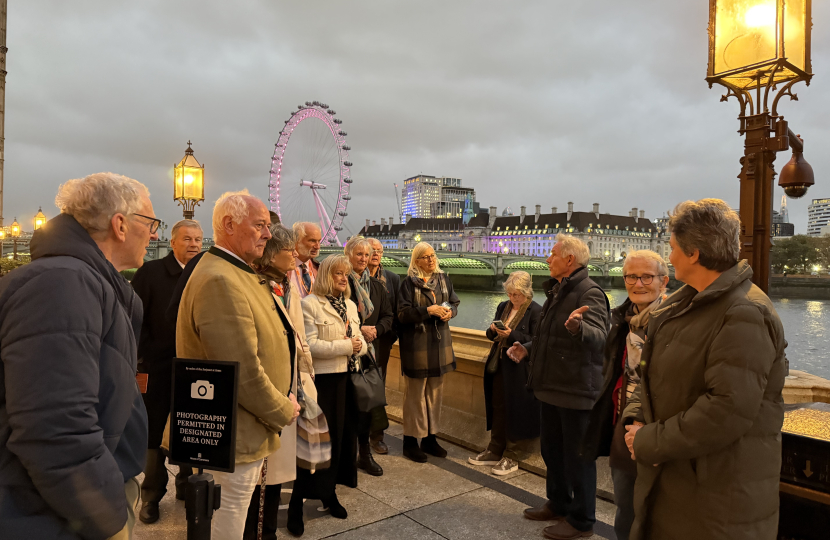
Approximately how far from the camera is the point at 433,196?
512 feet

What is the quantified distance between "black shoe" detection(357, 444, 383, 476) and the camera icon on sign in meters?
2.49

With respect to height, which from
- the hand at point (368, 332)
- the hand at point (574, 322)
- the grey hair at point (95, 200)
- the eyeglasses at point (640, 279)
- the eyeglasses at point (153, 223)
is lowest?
the hand at point (368, 332)

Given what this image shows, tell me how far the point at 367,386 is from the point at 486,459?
4.40 ft

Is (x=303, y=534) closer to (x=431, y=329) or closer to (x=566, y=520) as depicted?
(x=566, y=520)

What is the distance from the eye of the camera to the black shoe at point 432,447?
4291 millimetres

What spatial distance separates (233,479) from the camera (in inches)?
85.3

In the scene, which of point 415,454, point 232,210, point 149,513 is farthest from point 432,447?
point 232,210

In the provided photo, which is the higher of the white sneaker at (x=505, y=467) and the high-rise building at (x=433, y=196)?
the high-rise building at (x=433, y=196)

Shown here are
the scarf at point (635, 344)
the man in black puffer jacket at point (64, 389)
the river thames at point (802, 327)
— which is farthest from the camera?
the river thames at point (802, 327)

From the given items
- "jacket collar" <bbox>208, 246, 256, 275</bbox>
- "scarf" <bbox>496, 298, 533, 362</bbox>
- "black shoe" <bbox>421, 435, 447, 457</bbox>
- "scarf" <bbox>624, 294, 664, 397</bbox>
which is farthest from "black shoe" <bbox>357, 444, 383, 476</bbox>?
"jacket collar" <bbox>208, 246, 256, 275</bbox>

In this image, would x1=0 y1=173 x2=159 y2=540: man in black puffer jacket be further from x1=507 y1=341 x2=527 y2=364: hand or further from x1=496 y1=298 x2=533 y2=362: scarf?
x1=496 y1=298 x2=533 y2=362: scarf

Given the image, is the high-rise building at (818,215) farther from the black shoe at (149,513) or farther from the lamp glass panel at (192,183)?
the black shoe at (149,513)

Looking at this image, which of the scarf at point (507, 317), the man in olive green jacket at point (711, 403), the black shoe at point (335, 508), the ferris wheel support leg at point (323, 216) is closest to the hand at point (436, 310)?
the scarf at point (507, 317)

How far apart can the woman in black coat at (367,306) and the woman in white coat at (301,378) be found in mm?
709
